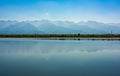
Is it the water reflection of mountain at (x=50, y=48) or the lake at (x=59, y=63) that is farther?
the water reflection of mountain at (x=50, y=48)

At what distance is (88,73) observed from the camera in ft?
30.3

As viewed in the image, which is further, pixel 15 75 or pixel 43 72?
pixel 43 72

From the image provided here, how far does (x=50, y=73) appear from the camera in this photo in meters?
9.23

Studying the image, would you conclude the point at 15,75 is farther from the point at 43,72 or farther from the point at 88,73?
the point at 88,73

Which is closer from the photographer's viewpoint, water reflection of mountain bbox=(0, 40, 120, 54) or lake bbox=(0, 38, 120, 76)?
lake bbox=(0, 38, 120, 76)

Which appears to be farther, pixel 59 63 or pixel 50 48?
pixel 50 48

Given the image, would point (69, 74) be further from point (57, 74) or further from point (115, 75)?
point (115, 75)

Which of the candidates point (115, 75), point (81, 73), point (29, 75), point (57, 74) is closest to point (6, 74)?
point (29, 75)

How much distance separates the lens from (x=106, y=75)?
880cm

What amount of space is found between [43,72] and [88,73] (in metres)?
2.11

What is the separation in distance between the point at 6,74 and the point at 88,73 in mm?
3721

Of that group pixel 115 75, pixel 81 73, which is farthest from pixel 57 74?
pixel 115 75

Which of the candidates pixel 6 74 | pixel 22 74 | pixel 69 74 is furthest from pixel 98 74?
pixel 6 74

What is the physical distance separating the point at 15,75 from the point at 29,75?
2.03 feet
